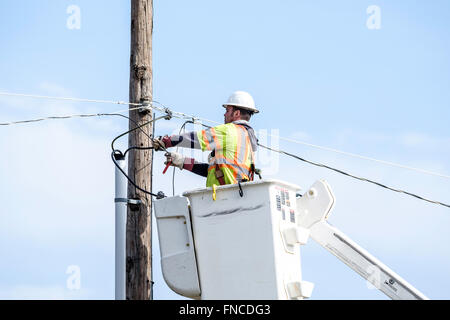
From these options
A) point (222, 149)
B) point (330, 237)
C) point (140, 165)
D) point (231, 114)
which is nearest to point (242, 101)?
point (231, 114)

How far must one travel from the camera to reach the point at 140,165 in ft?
31.2

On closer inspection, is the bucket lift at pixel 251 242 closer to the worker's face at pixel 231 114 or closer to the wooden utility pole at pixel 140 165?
the wooden utility pole at pixel 140 165

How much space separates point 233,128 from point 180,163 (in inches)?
25.1

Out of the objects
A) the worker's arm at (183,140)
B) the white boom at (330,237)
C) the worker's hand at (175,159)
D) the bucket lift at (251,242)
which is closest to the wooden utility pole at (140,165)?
the worker's hand at (175,159)

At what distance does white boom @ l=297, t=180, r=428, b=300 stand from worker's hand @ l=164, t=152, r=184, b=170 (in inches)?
51.5

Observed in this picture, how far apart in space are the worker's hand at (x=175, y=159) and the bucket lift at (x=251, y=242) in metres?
0.60

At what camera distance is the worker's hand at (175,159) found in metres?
9.04

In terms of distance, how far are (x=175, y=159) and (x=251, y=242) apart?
4.93 ft

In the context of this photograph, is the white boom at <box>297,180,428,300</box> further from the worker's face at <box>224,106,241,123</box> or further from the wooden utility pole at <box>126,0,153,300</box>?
the wooden utility pole at <box>126,0,153,300</box>

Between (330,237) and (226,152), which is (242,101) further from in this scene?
(330,237)

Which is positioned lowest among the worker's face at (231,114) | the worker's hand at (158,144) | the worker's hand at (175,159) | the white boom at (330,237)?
the white boom at (330,237)

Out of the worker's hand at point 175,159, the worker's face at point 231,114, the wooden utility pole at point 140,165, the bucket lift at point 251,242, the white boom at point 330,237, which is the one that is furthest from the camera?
the worker's face at point 231,114

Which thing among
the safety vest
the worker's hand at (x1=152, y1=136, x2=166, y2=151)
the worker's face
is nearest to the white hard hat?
the worker's face
